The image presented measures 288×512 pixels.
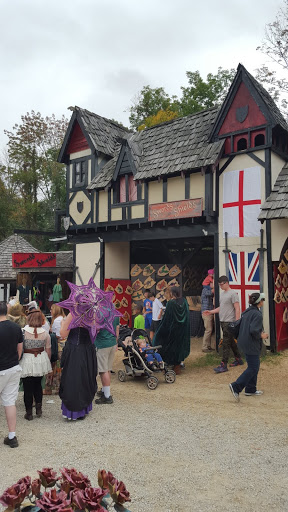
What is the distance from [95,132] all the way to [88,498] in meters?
15.5

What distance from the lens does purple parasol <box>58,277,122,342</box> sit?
6.28m

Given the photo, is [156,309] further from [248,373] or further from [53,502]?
[53,502]

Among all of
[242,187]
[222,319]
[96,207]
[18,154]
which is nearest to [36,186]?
[18,154]

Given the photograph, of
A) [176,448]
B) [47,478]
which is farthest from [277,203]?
[47,478]

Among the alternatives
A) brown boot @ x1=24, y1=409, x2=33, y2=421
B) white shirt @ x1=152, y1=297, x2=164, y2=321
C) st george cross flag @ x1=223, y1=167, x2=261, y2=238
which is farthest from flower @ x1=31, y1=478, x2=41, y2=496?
white shirt @ x1=152, y1=297, x2=164, y2=321

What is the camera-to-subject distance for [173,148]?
1341 centimetres

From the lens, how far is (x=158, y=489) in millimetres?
4016

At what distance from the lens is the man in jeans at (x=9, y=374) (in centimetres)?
516

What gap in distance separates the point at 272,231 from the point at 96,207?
6.88m

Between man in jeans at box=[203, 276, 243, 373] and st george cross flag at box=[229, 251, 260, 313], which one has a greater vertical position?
st george cross flag at box=[229, 251, 260, 313]

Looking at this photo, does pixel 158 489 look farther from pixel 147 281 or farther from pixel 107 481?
pixel 147 281

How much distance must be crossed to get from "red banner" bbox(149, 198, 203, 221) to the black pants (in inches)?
286

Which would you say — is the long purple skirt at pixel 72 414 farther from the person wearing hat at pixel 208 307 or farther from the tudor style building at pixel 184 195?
the person wearing hat at pixel 208 307

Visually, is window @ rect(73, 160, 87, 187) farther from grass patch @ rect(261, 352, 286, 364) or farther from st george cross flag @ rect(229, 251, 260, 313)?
grass patch @ rect(261, 352, 286, 364)
